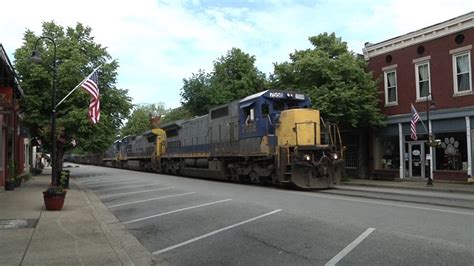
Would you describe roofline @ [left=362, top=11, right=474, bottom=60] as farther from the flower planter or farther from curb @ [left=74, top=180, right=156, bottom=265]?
the flower planter

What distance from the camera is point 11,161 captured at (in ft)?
74.2

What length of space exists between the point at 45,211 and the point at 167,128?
77.8 ft

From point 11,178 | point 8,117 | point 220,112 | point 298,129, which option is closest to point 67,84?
point 8,117

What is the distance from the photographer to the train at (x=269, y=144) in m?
19.5

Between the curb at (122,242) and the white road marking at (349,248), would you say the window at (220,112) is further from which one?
the white road marking at (349,248)

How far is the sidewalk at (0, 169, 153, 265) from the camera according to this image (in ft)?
25.2

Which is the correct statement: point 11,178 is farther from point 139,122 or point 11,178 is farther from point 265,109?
point 139,122

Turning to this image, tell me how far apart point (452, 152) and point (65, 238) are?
2094cm

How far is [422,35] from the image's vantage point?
84.5ft

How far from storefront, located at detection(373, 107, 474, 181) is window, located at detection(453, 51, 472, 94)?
118cm

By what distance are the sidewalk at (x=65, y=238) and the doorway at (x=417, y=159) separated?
1843 cm

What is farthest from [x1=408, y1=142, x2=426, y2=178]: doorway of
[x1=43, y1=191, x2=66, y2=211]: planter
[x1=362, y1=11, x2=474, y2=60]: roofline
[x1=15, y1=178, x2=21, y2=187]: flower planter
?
[x1=15, y1=178, x2=21, y2=187]: flower planter

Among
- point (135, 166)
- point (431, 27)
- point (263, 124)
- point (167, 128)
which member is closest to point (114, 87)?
point (263, 124)

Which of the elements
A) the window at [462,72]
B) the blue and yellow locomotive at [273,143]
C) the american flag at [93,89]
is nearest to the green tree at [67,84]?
the american flag at [93,89]
